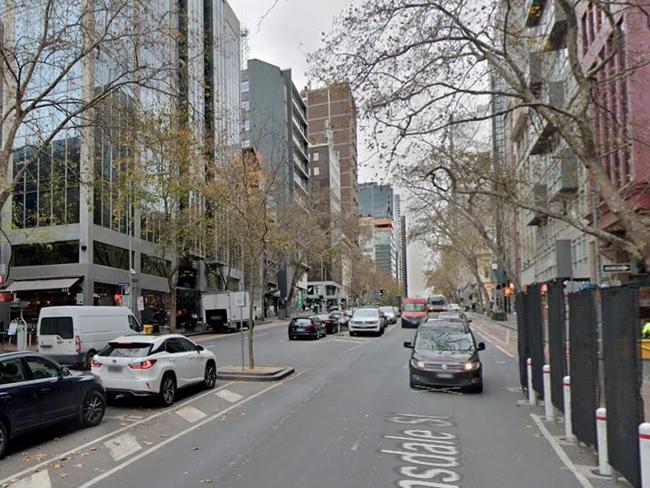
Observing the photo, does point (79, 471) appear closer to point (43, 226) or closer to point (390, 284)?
point (43, 226)

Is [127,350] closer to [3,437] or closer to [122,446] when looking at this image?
[122,446]

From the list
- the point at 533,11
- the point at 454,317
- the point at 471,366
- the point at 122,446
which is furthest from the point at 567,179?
the point at 122,446

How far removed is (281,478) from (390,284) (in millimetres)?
138534

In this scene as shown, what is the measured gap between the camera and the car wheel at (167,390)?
11.4 metres

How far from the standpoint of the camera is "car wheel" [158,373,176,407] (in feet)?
37.4

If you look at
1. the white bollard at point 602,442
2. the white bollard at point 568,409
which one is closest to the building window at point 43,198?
the white bollard at point 568,409

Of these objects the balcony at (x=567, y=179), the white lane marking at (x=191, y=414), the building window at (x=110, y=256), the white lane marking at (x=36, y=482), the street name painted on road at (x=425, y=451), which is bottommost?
the white lane marking at (x=191, y=414)

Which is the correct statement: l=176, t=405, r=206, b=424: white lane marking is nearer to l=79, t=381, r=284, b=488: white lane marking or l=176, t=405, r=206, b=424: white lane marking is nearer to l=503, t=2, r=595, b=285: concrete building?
l=79, t=381, r=284, b=488: white lane marking

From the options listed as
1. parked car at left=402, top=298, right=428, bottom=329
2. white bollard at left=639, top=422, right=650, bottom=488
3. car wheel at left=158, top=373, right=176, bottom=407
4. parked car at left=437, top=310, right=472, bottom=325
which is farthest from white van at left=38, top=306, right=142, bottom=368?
parked car at left=402, top=298, right=428, bottom=329

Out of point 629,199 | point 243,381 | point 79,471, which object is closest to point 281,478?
point 79,471

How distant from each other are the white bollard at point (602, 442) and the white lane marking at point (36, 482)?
A: 6.54 metres

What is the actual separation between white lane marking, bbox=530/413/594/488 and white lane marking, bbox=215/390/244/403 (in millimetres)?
6101

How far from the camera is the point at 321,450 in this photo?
7.80m

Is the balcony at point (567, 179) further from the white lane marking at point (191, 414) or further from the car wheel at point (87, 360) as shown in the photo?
the white lane marking at point (191, 414)
